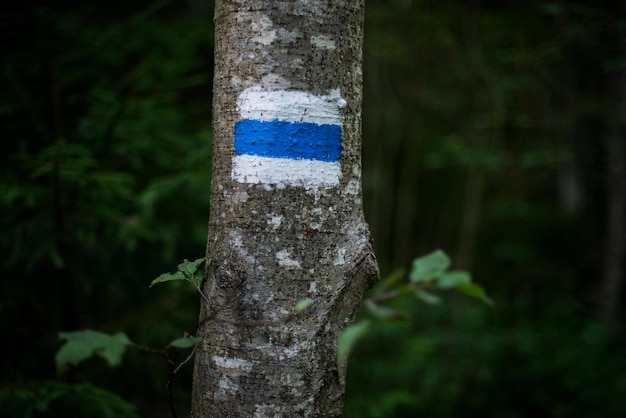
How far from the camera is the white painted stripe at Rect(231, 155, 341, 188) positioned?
1.09 metres

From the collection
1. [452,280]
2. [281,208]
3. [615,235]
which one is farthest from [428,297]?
[615,235]

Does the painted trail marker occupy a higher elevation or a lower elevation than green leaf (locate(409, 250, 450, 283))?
higher

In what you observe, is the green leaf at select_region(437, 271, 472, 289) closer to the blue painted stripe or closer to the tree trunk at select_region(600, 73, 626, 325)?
the blue painted stripe

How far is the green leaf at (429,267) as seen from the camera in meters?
1.18

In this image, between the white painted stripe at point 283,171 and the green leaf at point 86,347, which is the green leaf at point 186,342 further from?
the white painted stripe at point 283,171

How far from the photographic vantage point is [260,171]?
1.10 metres

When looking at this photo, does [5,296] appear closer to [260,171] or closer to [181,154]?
[181,154]

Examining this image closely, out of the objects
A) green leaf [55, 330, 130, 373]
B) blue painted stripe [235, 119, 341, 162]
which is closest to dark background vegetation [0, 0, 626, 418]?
green leaf [55, 330, 130, 373]

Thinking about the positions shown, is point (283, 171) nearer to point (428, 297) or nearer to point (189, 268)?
point (189, 268)

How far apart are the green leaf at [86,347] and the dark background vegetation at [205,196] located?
584mm

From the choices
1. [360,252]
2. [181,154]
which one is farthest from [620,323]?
[360,252]

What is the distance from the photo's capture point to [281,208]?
1.09 metres

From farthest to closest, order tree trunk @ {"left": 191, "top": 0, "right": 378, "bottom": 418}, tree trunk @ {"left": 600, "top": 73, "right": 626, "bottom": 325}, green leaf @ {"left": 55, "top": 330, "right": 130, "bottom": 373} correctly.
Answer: tree trunk @ {"left": 600, "top": 73, "right": 626, "bottom": 325}
green leaf @ {"left": 55, "top": 330, "right": 130, "bottom": 373}
tree trunk @ {"left": 191, "top": 0, "right": 378, "bottom": 418}

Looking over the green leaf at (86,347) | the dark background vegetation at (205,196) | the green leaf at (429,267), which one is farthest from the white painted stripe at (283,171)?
the dark background vegetation at (205,196)
